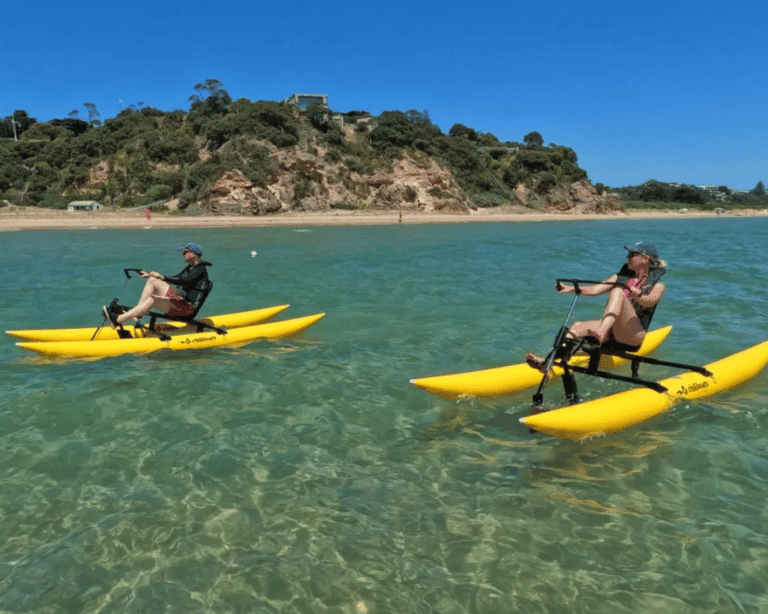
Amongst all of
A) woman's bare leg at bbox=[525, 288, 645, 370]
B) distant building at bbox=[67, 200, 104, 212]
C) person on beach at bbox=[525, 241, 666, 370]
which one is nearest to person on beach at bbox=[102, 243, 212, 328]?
woman's bare leg at bbox=[525, 288, 645, 370]

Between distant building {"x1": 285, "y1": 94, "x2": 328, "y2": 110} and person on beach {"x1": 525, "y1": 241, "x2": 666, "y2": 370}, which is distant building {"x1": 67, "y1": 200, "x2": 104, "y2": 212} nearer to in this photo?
distant building {"x1": 285, "y1": 94, "x2": 328, "y2": 110}

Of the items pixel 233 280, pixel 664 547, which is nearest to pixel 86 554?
pixel 664 547

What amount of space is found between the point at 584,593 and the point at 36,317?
11.1 m

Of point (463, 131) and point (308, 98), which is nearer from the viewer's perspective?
point (463, 131)

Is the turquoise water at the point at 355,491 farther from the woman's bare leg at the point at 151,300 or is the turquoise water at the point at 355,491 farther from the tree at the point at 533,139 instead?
the tree at the point at 533,139

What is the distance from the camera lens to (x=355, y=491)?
4.36 m

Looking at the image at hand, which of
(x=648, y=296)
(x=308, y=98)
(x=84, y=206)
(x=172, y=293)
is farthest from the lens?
(x=308, y=98)

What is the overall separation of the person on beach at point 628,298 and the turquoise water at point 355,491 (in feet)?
3.14

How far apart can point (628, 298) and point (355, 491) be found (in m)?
3.40

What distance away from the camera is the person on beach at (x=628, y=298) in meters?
5.37

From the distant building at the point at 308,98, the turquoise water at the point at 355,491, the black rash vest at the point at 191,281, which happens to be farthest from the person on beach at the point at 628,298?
the distant building at the point at 308,98

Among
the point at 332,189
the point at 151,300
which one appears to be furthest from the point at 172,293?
the point at 332,189

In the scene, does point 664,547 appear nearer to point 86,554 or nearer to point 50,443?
point 86,554

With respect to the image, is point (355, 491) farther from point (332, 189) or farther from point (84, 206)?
point (84, 206)
